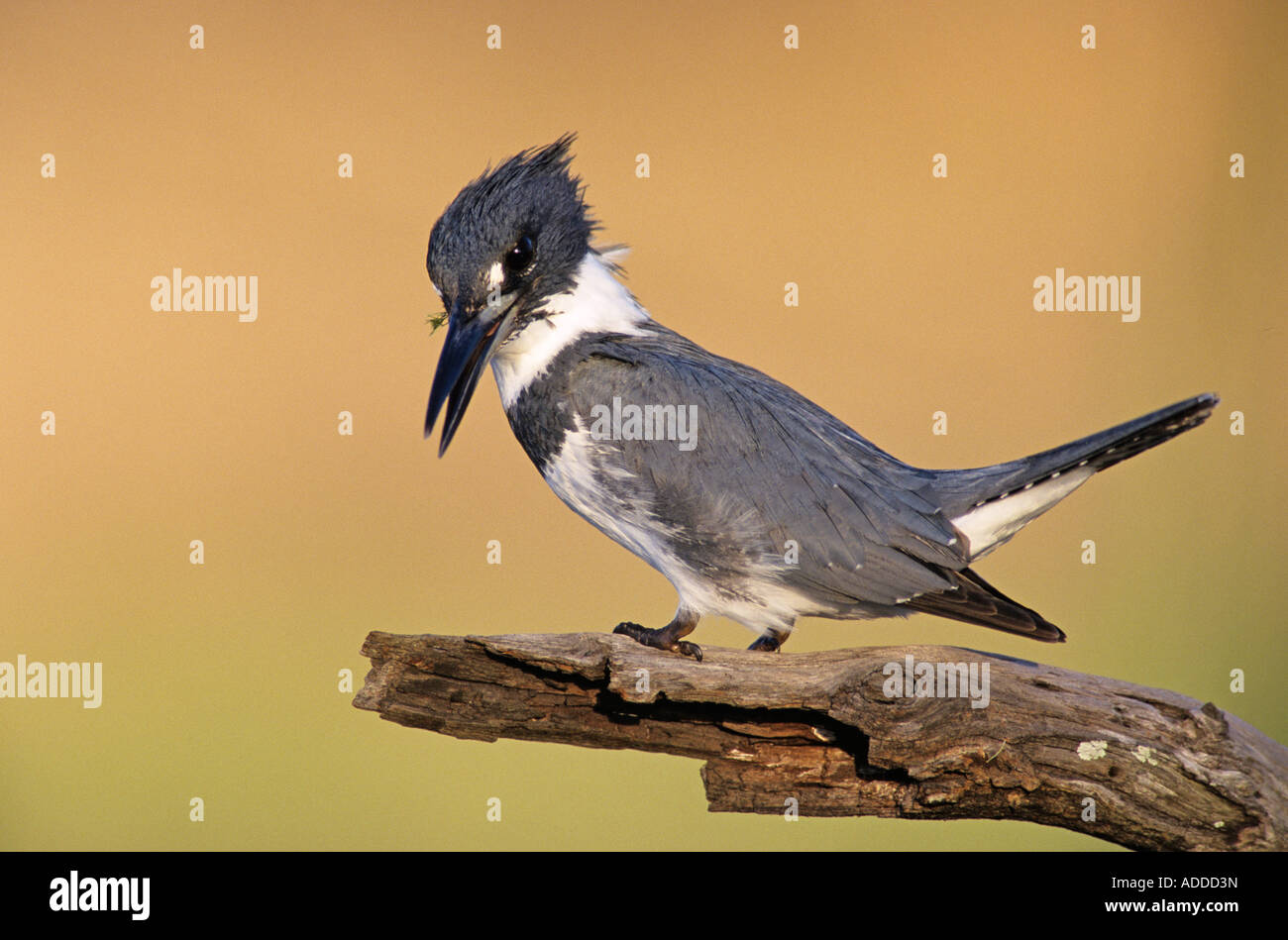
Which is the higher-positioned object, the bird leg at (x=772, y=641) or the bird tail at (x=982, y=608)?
the bird tail at (x=982, y=608)

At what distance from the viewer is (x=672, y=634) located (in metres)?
2.29

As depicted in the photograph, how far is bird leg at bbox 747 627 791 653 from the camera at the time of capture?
2453 millimetres

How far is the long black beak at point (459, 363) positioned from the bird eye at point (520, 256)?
0.30 ft

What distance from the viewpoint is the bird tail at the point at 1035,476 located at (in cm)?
206

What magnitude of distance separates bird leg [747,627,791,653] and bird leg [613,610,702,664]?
207 mm

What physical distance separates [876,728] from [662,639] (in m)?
0.51

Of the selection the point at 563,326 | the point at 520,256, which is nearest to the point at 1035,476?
the point at 563,326

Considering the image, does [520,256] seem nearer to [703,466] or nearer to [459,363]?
[459,363]

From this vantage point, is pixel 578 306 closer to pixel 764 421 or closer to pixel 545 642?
pixel 764 421

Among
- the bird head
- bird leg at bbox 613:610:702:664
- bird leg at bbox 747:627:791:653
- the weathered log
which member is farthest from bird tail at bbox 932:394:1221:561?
the bird head

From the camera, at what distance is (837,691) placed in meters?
2.02

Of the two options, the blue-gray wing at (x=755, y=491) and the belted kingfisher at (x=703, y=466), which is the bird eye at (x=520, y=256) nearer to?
the belted kingfisher at (x=703, y=466)

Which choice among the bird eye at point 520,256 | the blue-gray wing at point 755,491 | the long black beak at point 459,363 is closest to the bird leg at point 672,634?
the blue-gray wing at point 755,491

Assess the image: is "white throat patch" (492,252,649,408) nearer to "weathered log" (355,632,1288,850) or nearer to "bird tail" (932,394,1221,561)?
"weathered log" (355,632,1288,850)
